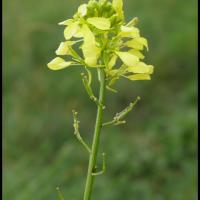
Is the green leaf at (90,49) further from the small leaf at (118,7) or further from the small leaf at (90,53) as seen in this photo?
the small leaf at (118,7)

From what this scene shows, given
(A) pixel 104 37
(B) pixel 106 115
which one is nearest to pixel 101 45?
(A) pixel 104 37

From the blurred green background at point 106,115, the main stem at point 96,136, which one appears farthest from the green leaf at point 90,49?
the blurred green background at point 106,115

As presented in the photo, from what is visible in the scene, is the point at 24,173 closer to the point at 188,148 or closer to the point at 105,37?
the point at 188,148

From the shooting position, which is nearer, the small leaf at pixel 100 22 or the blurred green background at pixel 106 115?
the small leaf at pixel 100 22

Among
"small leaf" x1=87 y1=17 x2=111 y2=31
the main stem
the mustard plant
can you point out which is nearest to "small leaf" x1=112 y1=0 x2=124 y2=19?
the mustard plant

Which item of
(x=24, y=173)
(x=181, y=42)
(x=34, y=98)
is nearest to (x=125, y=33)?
(x=24, y=173)

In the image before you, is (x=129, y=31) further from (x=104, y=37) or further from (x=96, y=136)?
(x=96, y=136)

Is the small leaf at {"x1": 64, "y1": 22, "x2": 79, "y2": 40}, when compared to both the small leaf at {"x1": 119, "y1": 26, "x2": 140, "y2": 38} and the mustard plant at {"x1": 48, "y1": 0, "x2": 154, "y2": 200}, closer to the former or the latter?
the mustard plant at {"x1": 48, "y1": 0, "x2": 154, "y2": 200}

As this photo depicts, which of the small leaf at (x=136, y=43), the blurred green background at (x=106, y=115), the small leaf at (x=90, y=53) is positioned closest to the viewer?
the small leaf at (x=90, y=53)
